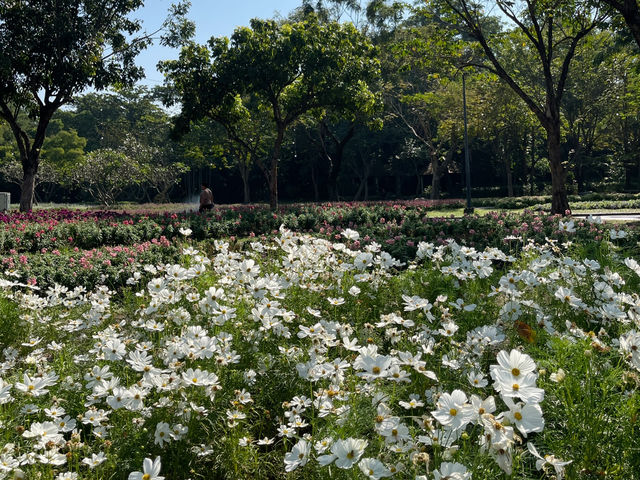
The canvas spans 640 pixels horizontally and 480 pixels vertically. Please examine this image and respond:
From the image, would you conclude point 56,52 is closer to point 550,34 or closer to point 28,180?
point 28,180

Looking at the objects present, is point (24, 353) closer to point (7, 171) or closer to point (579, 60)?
point (579, 60)

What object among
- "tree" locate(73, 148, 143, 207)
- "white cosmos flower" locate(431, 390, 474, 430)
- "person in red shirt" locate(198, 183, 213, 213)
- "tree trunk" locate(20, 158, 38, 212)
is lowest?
"white cosmos flower" locate(431, 390, 474, 430)

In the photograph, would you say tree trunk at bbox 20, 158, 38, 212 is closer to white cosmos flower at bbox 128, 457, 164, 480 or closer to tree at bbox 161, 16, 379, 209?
tree at bbox 161, 16, 379, 209

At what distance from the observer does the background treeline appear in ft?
88.3

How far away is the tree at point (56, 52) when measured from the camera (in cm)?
1338

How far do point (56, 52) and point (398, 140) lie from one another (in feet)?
91.9

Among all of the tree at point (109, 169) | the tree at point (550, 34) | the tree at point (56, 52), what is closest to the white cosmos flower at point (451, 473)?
the tree at point (550, 34)

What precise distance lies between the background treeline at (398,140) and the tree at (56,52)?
3590 mm

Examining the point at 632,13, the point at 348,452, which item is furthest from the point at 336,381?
the point at 632,13

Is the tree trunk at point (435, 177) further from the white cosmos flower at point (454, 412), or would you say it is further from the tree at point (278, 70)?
the white cosmos flower at point (454, 412)

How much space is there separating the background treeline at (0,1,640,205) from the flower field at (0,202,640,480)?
12179 mm

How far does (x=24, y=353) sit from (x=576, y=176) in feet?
129

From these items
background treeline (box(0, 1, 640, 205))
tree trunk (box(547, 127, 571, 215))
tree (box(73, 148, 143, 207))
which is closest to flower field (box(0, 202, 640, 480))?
tree trunk (box(547, 127, 571, 215))

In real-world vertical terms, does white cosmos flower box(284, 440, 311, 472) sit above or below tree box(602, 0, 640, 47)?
below
